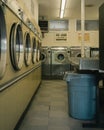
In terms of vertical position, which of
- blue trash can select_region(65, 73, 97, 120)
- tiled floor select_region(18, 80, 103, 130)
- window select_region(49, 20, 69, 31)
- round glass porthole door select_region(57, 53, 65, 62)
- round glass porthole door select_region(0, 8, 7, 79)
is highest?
window select_region(49, 20, 69, 31)

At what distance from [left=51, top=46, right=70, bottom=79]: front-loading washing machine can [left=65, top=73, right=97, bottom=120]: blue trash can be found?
19.8 ft

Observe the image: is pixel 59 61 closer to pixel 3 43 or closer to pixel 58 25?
pixel 58 25

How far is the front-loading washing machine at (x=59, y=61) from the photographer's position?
9.94 meters

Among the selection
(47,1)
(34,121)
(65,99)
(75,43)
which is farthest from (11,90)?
(75,43)

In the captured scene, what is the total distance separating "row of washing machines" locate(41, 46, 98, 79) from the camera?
9.94 meters

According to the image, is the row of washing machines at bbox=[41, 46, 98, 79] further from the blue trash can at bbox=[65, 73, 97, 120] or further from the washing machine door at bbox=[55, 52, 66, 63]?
the blue trash can at bbox=[65, 73, 97, 120]

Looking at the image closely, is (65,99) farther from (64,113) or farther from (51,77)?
(51,77)

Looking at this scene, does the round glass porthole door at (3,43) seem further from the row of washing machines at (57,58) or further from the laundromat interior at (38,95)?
the row of washing machines at (57,58)

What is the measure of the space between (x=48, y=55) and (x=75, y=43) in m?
1.94

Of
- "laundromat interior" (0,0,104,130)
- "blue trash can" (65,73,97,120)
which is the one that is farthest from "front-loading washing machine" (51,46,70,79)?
"blue trash can" (65,73,97,120)

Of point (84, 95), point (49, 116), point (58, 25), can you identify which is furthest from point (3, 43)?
point (58, 25)

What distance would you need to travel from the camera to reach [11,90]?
2.98m

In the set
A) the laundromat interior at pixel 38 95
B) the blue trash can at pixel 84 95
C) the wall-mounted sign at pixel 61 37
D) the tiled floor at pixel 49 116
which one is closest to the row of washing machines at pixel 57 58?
the wall-mounted sign at pixel 61 37

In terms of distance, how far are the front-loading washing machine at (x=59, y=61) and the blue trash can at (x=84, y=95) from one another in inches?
238
